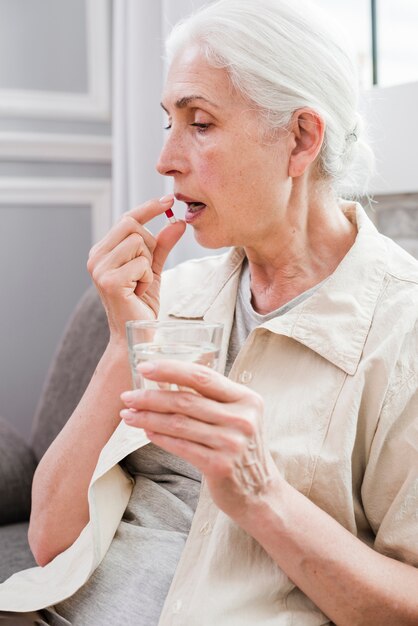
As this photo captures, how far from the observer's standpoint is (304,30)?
1.31 m

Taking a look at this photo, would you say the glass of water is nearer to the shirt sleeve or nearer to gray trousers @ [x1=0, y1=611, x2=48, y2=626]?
the shirt sleeve

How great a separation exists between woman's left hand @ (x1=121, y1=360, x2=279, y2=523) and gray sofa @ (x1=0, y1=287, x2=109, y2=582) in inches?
41.2

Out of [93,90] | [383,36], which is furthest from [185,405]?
[93,90]

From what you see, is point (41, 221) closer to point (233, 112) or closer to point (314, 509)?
point (233, 112)

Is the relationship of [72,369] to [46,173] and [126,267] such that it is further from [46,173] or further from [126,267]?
[46,173]

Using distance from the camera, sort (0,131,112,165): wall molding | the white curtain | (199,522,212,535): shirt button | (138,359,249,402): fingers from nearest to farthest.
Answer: (138,359,249,402): fingers < (199,522,212,535): shirt button < the white curtain < (0,131,112,165): wall molding

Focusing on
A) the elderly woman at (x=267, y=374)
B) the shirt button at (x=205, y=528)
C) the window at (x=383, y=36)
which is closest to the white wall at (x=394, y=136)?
the window at (x=383, y=36)

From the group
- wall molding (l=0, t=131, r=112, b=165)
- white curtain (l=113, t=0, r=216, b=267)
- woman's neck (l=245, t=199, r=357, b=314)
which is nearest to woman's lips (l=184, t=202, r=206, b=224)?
woman's neck (l=245, t=199, r=357, b=314)

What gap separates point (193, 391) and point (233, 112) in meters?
0.55

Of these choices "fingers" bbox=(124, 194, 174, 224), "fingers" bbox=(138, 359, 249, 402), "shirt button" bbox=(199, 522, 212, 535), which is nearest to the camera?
"fingers" bbox=(138, 359, 249, 402)

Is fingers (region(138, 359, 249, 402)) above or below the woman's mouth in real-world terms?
below

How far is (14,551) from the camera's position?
1817mm

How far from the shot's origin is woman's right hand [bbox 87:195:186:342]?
140 cm

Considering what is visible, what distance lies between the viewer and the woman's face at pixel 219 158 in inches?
52.0
